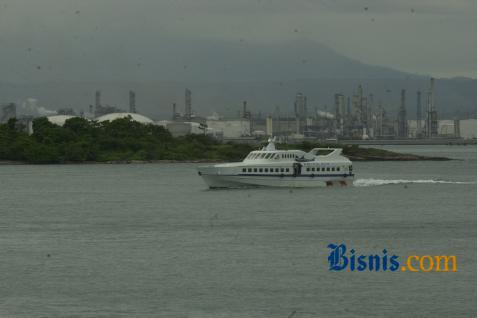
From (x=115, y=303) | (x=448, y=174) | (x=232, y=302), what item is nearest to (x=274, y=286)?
(x=232, y=302)

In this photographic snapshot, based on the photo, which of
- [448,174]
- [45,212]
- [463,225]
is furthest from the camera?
[448,174]

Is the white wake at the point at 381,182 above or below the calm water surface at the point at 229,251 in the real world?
above

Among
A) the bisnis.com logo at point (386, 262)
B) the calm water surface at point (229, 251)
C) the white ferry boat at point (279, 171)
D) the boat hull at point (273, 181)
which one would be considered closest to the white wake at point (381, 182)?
the boat hull at point (273, 181)

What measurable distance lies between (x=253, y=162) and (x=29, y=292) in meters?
61.7

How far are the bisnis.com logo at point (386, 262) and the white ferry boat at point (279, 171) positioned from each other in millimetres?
47704

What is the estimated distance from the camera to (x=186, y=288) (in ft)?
161

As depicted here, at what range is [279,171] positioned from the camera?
10981 cm

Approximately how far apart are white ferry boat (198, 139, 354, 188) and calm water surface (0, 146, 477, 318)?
1.11 metres

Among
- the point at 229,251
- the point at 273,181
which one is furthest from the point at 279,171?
the point at 229,251

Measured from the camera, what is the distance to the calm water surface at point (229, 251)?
150 feet

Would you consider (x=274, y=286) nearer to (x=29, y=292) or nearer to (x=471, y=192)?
(x=29, y=292)

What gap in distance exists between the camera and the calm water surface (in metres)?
45.6

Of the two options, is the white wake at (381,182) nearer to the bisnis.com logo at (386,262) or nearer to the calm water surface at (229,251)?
the calm water surface at (229,251)

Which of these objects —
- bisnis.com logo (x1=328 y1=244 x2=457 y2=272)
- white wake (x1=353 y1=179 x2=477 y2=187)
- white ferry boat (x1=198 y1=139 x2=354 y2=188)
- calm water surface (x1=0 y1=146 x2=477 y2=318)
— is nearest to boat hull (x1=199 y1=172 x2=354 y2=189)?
white ferry boat (x1=198 y1=139 x2=354 y2=188)
